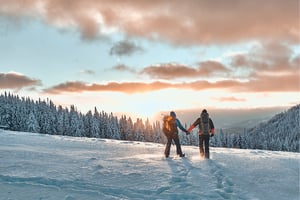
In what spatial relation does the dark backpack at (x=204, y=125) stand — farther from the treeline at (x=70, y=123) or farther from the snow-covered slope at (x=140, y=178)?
the treeline at (x=70, y=123)

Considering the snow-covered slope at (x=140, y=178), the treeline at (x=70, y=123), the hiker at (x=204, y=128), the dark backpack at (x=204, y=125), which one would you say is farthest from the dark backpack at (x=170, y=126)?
the treeline at (x=70, y=123)

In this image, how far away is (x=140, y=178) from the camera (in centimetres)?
1220

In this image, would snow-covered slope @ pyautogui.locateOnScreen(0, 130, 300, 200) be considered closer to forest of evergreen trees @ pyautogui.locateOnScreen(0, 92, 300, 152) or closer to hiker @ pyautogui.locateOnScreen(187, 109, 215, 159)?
hiker @ pyautogui.locateOnScreen(187, 109, 215, 159)

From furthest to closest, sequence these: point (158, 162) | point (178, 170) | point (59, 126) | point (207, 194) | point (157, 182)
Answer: point (59, 126)
point (158, 162)
point (178, 170)
point (157, 182)
point (207, 194)

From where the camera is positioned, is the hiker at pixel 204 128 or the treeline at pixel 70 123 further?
the treeline at pixel 70 123

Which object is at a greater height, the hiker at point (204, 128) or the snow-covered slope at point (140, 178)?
the hiker at point (204, 128)

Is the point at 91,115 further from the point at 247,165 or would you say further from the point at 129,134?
the point at 247,165

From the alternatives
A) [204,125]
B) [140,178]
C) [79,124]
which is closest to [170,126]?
[204,125]

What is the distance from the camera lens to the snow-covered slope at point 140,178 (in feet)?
34.2

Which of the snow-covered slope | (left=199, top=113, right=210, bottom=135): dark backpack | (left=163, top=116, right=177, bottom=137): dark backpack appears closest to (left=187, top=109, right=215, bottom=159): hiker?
(left=199, top=113, right=210, bottom=135): dark backpack

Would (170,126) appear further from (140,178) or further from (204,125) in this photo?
(140,178)

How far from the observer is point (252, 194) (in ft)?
37.2

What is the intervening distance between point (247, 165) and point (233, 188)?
13.3ft

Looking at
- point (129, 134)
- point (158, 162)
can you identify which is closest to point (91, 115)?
point (129, 134)
